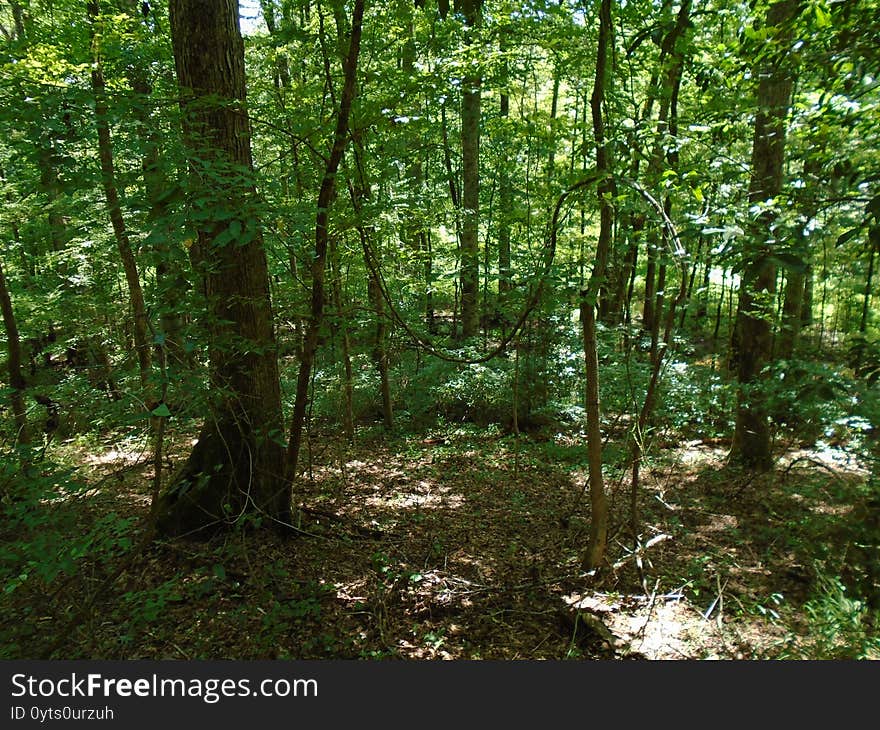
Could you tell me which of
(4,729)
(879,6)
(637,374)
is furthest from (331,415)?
(879,6)

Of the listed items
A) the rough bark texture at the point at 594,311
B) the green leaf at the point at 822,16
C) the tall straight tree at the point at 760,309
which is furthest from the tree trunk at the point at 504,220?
the green leaf at the point at 822,16

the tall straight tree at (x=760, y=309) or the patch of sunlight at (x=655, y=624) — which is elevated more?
the tall straight tree at (x=760, y=309)

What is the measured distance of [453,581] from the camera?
428 cm

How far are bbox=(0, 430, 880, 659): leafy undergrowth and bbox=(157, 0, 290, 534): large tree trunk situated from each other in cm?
33

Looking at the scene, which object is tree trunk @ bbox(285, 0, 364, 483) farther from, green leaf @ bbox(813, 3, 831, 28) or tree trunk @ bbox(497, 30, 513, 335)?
green leaf @ bbox(813, 3, 831, 28)

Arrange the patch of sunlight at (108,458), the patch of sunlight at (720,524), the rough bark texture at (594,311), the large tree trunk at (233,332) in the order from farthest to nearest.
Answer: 1. the patch of sunlight at (108,458)
2. the patch of sunlight at (720,524)
3. the large tree trunk at (233,332)
4. the rough bark texture at (594,311)

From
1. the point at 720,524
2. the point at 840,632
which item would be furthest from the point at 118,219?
the point at 720,524

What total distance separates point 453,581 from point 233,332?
264cm

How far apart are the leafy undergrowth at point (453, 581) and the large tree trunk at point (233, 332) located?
328mm

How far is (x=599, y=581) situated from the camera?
4066mm

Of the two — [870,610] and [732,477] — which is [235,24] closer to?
[870,610]

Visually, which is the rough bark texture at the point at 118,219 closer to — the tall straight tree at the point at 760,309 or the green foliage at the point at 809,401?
the green foliage at the point at 809,401

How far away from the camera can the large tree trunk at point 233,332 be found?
154 inches

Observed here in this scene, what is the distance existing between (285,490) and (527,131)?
594 centimetres
